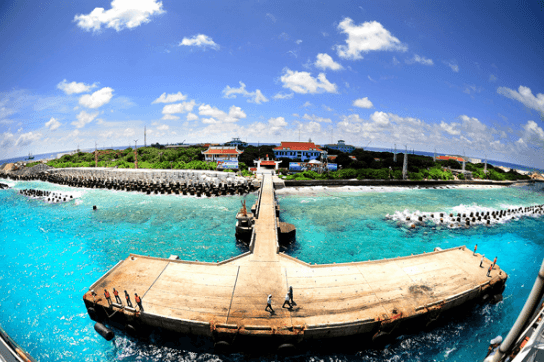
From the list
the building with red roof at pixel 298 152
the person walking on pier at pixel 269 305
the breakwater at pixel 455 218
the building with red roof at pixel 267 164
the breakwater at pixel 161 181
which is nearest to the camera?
the person walking on pier at pixel 269 305

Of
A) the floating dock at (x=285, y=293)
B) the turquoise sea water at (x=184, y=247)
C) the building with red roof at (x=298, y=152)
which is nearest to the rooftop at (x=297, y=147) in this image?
→ the building with red roof at (x=298, y=152)

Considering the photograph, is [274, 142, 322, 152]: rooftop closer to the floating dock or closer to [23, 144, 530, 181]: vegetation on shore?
[23, 144, 530, 181]: vegetation on shore

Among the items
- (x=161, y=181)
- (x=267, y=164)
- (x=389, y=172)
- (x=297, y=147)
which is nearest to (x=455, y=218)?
(x=389, y=172)

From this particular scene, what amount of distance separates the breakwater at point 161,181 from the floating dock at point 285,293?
3030 cm

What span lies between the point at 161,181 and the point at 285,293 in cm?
4851

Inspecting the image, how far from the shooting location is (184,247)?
75.3 ft

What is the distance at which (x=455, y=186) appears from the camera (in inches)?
2474

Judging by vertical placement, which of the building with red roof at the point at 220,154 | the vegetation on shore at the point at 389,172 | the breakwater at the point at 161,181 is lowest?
the breakwater at the point at 161,181

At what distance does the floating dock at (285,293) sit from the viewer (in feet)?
35.9

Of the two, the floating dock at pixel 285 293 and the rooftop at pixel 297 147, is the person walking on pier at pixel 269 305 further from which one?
the rooftop at pixel 297 147

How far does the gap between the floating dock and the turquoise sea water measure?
1247mm

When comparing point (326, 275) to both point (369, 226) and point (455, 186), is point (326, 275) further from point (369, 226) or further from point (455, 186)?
point (455, 186)

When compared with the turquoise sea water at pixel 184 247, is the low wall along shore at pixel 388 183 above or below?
above

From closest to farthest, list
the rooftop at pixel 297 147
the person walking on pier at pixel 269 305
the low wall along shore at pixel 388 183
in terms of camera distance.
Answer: the person walking on pier at pixel 269 305 → the low wall along shore at pixel 388 183 → the rooftop at pixel 297 147
